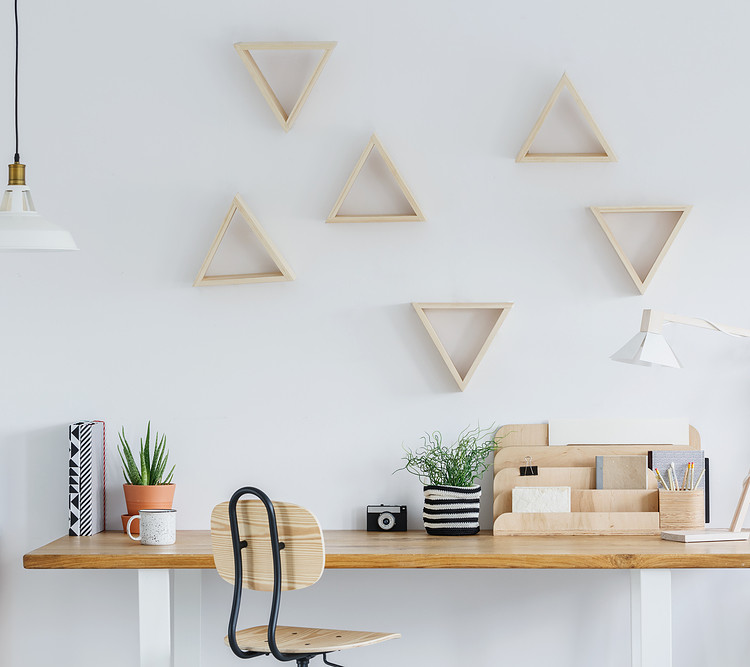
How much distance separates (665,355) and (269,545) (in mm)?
1071

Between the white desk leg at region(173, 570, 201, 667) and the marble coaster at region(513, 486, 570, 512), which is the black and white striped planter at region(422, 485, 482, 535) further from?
the white desk leg at region(173, 570, 201, 667)

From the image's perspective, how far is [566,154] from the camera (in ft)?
8.30

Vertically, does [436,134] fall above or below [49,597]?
above

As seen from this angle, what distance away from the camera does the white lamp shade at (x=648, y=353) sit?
85.2 inches

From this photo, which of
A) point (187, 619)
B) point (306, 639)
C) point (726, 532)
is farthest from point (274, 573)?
point (726, 532)

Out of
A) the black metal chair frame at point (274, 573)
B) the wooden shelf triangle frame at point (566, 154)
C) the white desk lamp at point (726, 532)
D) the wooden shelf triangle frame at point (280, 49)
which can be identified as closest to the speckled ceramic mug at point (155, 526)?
the black metal chair frame at point (274, 573)

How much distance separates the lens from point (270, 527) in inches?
71.1

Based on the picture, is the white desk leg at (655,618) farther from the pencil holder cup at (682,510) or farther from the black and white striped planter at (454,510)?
the black and white striped planter at (454,510)

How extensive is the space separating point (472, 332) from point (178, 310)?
860 millimetres

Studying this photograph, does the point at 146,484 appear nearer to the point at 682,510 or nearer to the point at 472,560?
the point at 472,560

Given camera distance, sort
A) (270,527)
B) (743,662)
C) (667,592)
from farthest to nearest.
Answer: (743,662), (667,592), (270,527)

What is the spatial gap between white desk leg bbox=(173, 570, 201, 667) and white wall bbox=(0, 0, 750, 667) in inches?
1.5

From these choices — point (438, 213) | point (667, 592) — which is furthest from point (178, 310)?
point (667, 592)

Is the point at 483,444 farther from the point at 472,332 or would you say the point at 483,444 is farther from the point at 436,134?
the point at 436,134
